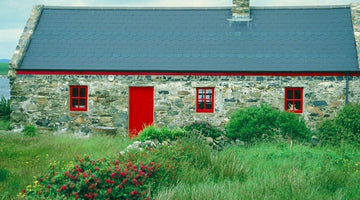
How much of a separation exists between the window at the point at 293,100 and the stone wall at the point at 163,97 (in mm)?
211

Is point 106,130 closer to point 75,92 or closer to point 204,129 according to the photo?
point 75,92

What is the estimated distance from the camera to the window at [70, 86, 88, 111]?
1775cm

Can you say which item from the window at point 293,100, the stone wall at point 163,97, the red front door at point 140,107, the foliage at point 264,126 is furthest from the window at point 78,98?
the window at point 293,100

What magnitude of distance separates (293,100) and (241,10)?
16.1 feet

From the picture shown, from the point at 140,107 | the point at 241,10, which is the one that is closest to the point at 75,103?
the point at 140,107

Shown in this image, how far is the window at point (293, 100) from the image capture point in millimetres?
17312

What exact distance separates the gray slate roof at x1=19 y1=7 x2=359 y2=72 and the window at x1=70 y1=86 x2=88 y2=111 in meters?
0.81

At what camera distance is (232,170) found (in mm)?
9055

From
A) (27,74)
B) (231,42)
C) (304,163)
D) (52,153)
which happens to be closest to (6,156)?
(52,153)

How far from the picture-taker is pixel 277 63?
17.5m

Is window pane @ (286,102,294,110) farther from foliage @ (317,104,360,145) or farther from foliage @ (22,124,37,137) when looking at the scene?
foliage @ (22,124,37,137)

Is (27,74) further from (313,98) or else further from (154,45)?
(313,98)

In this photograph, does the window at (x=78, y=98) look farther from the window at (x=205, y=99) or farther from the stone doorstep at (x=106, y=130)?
the window at (x=205, y=99)

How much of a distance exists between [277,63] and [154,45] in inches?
199
